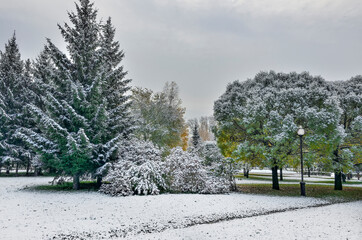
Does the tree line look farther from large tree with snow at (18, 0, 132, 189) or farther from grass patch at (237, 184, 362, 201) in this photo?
grass patch at (237, 184, 362, 201)

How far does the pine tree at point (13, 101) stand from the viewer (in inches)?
869

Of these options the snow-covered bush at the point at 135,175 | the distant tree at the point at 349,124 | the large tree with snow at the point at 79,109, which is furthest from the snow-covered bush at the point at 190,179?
the distant tree at the point at 349,124

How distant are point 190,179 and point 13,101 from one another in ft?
72.6

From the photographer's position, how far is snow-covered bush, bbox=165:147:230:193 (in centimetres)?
1308

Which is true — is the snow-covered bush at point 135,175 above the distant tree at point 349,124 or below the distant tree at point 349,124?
below

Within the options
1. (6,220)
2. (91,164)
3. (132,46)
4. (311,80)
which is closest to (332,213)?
(311,80)

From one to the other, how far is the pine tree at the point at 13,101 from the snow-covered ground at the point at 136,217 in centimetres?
1553

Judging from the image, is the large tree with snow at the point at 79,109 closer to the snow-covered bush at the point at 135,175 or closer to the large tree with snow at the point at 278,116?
the snow-covered bush at the point at 135,175

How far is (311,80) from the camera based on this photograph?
15.9 metres

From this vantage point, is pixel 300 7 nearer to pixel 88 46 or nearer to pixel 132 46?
pixel 88 46

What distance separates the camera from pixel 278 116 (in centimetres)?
1353

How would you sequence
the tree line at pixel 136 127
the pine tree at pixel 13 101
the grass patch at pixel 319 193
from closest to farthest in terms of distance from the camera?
the tree line at pixel 136 127
the grass patch at pixel 319 193
the pine tree at pixel 13 101

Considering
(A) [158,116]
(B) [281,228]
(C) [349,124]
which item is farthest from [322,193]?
(A) [158,116]

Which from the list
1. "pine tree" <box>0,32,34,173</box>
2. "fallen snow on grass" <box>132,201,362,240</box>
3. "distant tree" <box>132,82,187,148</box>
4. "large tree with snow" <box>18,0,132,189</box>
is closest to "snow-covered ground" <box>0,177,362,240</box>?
"fallen snow on grass" <box>132,201,362,240</box>
